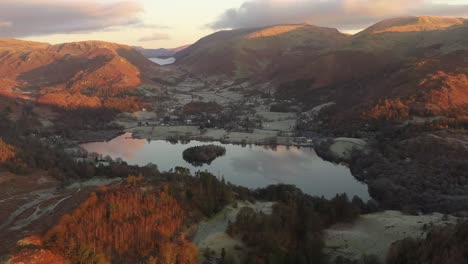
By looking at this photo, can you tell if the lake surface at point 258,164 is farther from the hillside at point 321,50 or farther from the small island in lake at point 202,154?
the hillside at point 321,50

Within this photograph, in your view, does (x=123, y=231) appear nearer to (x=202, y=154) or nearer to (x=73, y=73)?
(x=202, y=154)

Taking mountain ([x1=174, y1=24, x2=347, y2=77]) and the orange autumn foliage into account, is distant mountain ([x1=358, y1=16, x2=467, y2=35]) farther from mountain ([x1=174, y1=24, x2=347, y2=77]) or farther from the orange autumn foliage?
the orange autumn foliage

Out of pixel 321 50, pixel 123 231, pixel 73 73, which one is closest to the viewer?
pixel 123 231

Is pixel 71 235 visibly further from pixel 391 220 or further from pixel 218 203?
pixel 391 220

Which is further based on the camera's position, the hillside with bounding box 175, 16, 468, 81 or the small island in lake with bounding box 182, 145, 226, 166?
the hillside with bounding box 175, 16, 468, 81

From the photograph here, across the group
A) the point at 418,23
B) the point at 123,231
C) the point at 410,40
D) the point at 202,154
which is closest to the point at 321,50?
the point at 410,40

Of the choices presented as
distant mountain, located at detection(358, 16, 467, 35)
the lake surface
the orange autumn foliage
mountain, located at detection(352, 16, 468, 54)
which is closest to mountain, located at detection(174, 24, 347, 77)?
distant mountain, located at detection(358, 16, 467, 35)

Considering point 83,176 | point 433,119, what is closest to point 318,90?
point 433,119
